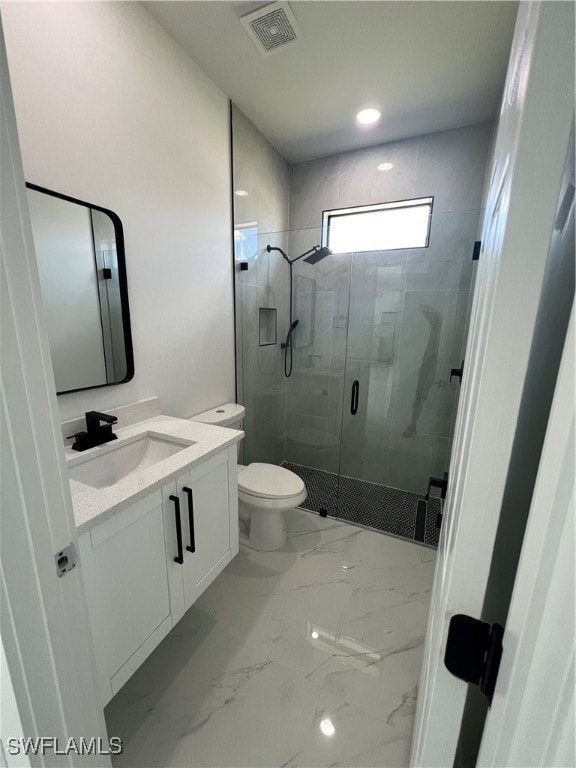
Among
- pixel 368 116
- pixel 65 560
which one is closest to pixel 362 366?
pixel 368 116

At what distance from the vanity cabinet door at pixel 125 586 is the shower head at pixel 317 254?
220 cm

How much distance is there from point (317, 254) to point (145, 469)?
7.05ft

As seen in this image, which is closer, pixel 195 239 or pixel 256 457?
pixel 195 239

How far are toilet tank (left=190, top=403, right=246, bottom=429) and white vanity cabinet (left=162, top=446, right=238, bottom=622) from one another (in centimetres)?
52

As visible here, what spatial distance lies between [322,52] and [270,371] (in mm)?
2011

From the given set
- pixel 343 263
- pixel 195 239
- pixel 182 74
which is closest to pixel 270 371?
pixel 343 263

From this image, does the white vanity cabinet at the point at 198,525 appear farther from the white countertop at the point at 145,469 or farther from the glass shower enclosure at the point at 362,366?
the glass shower enclosure at the point at 362,366

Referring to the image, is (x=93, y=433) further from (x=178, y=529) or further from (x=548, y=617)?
(x=548, y=617)

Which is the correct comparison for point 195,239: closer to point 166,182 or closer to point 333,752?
point 166,182

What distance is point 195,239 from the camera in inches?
73.8

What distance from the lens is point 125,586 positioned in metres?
1.01

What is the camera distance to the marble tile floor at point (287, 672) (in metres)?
1.10

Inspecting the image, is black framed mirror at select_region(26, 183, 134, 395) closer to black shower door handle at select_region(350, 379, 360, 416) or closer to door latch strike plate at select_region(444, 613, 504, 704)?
door latch strike plate at select_region(444, 613, 504, 704)

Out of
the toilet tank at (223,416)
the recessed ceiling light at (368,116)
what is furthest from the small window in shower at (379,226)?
the toilet tank at (223,416)
